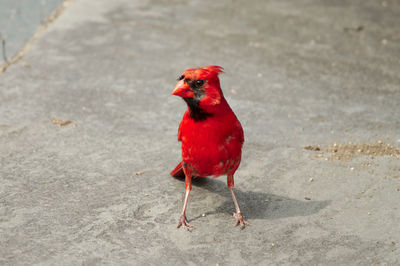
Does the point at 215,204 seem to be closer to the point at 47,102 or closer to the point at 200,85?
the point at 200,85

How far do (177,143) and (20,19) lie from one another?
4137mm

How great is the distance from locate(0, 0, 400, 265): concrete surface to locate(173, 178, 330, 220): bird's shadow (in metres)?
0.01

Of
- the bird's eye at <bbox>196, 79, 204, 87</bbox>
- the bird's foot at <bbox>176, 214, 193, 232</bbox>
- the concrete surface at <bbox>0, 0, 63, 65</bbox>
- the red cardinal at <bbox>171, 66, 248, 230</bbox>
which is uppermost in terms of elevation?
the bird's eye at <bbox>196, 79, 204, 87</bbox>

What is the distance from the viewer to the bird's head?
3209 mm

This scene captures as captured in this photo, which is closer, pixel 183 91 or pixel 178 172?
pixel 183 91

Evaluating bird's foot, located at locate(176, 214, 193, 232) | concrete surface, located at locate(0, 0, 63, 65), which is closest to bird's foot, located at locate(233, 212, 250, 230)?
bird's foot, located at locate(176, 214, 193, 232)

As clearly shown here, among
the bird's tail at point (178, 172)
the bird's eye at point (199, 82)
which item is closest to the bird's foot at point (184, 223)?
the bird's tail at point (178, 172)

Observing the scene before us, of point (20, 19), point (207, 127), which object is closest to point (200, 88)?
point (207, 127)

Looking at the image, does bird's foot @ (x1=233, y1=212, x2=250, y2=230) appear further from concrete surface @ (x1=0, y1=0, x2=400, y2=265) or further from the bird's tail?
the bird's tail

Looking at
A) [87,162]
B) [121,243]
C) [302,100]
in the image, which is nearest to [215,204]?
[121,243]

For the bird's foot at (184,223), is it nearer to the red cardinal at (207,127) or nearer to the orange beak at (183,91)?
the red cardinal at (207,127)

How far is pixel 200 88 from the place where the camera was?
10.6ft

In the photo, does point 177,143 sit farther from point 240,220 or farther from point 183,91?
point 183,91

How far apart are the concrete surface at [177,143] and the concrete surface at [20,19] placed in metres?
0.34
